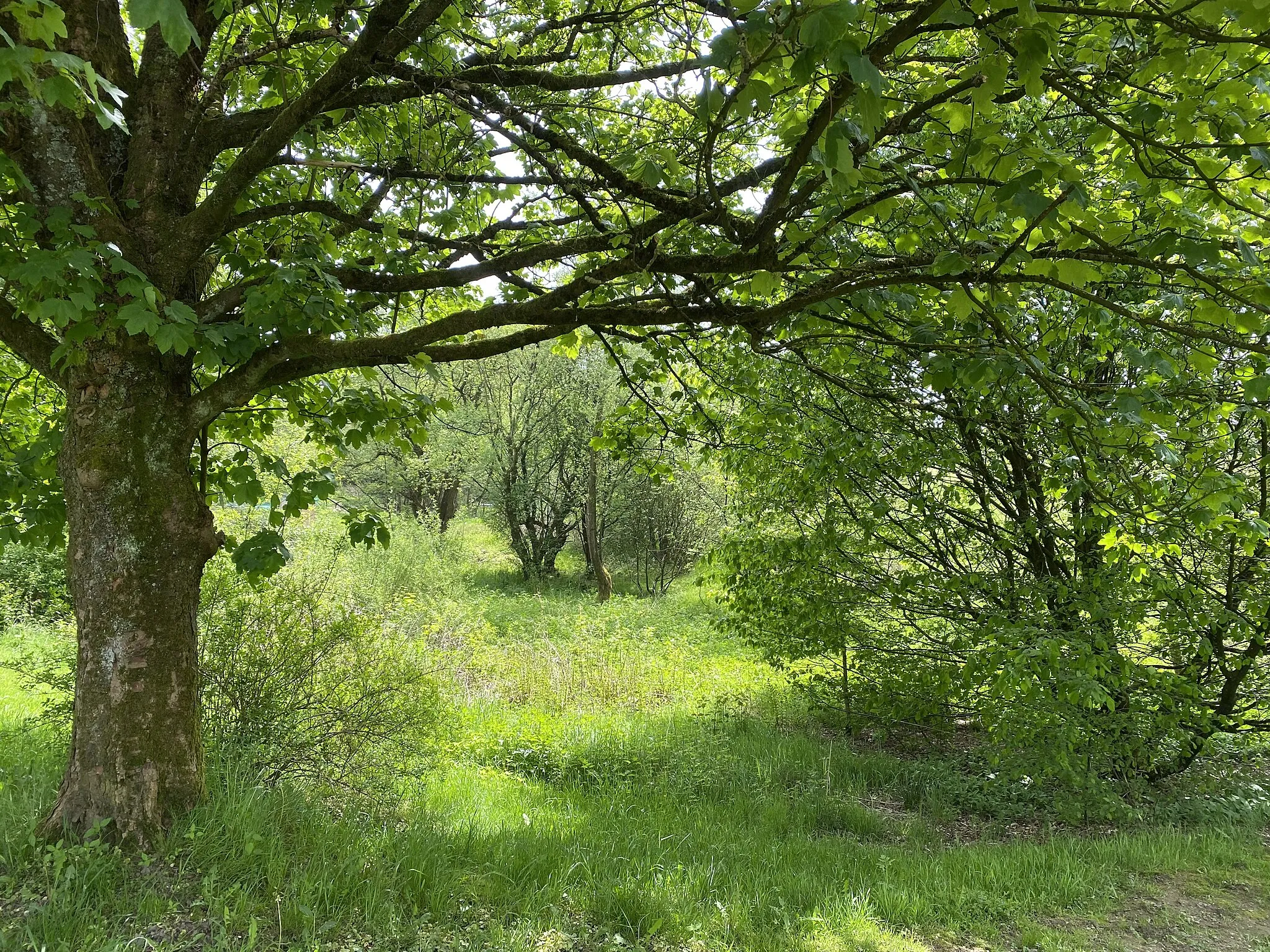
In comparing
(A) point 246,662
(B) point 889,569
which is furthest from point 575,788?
(B) point 889,569

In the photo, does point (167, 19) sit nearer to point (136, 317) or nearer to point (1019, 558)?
point (136, 317)

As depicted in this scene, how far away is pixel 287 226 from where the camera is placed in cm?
449

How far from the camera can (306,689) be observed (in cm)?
519

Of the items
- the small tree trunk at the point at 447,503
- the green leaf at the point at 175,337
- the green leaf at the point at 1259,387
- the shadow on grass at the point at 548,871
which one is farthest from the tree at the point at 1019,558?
the small tree trunk at the point at 447,503

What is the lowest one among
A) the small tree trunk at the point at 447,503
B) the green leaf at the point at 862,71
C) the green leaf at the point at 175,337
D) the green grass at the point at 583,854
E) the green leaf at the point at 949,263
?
the green grass at the point at 583,854

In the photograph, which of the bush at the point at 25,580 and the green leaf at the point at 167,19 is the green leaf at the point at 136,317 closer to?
the green leaf at the point at 167,19

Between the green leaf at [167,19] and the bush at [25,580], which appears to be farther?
A: the bush at [25,580]

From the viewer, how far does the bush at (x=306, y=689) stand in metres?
4.83

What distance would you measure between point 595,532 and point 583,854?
16.8 meters

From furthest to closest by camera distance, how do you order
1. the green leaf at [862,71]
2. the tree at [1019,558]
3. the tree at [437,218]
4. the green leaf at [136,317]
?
1. the tree at [1019,558]
2. the green leaf at [136,317]
3. the tree at [437,218]
4. the green leaf at [862,71]

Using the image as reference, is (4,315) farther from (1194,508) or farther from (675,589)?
(675,589)

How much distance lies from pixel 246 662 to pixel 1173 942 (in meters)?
6.08

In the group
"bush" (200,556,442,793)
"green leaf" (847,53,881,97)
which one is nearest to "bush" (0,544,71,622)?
"bush" (200,556,442,793)

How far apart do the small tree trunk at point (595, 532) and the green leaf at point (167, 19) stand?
18.8 metres
